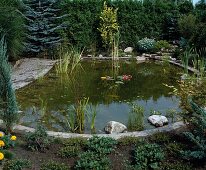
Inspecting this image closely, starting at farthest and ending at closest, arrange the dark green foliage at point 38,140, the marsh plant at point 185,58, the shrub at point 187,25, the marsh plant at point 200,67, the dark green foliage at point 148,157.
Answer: the shrub at point 187,25, the marsh plant at point 185,58, the marsh plant at point 200,67, the dark green foliage at point 38,140, the dark green foliage at point 148,157

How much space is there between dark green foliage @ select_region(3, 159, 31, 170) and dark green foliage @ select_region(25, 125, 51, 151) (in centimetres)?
37

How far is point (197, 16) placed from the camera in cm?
1305

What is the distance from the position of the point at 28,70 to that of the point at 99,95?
3.05 meters

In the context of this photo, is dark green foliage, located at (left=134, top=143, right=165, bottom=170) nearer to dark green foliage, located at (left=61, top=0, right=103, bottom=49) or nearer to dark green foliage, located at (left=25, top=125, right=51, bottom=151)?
dark green foliage, located at (left=25, top=125, right=51, bottom=151)

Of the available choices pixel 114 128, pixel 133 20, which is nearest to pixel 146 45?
pixel 133 20

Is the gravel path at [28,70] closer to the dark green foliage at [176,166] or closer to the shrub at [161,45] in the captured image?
the shrub at [161,45]

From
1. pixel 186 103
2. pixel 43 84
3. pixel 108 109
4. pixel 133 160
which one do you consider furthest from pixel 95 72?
pixel 133 160

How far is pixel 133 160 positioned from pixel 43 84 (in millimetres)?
4496

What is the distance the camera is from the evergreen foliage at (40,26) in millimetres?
11828

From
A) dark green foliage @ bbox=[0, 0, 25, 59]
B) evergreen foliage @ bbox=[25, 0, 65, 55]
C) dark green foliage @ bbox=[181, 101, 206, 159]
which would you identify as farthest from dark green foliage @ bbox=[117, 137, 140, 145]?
evergreen foliage @ bbox=[25, 0, 65, 55]

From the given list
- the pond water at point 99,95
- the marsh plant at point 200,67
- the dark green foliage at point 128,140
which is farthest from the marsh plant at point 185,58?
the dark green foliage at point 128,140

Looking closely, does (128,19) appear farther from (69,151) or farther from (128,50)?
(69,151)

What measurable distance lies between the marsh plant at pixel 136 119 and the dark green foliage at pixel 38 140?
1630 millimetres

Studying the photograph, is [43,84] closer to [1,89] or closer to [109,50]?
[1,89]
